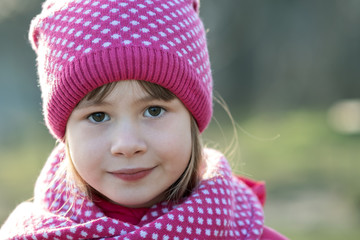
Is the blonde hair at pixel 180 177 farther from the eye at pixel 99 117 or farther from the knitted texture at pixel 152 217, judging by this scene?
the eye at pixel 99 117

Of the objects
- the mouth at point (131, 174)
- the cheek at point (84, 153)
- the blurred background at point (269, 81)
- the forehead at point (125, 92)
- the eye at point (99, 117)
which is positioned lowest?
the blurred background at point (269, 81)

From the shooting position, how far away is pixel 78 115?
5.93ft

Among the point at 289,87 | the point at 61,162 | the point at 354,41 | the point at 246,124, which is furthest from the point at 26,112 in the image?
the point at 61,162

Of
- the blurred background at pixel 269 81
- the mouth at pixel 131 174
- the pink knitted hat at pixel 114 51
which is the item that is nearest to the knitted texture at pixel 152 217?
the mouth at pixel 131 174

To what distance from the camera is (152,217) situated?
6.20 feet

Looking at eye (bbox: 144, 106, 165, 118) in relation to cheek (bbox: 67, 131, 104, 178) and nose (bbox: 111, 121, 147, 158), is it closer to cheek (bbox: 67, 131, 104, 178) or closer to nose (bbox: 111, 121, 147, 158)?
nose (bbox: 111, 121, 147, 158)

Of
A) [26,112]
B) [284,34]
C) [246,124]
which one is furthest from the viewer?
[284,34]

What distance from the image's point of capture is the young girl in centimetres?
173

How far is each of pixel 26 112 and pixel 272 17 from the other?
6.33 metres

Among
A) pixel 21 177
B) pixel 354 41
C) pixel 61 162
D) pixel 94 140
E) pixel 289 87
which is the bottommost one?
pixel 289 87

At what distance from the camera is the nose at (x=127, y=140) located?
1.69m

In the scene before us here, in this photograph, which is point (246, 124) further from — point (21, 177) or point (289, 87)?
point (21, 177)

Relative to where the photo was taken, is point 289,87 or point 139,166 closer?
point 139,166

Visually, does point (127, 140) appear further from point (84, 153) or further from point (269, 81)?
point (269, 81)
